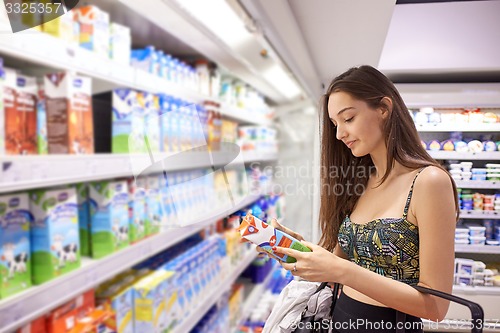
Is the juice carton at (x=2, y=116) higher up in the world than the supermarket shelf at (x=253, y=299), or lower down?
higher up

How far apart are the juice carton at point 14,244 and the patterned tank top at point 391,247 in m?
1.06

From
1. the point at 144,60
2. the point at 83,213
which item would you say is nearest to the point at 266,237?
the point at 83,213

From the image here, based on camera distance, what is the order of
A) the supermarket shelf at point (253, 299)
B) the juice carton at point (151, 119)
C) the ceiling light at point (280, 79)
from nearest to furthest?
1. the juice carton at point (151, 119)
2. the ceiling light at point (280, 79)
3. the supermarket shelf at point (253, 299)

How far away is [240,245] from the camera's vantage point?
3316 millimetres

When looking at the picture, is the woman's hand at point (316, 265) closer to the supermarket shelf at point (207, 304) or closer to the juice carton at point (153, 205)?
the juice carton at point (153, 205)

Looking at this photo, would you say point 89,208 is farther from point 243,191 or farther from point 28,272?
point 243,191

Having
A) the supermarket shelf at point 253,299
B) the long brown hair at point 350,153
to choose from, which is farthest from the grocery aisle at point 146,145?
the supermarket shelf at point 253,299

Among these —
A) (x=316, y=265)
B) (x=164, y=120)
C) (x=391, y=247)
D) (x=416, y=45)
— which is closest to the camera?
(x=316, y=265)

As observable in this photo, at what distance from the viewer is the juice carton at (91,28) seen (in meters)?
1.56

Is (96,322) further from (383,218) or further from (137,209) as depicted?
(383,218)

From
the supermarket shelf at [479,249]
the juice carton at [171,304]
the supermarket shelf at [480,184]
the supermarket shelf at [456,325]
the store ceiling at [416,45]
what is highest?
the store ceiling at [416,45]

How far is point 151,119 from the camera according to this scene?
1.99 meters

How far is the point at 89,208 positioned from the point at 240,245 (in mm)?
1806

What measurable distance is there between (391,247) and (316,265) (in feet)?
0.80
